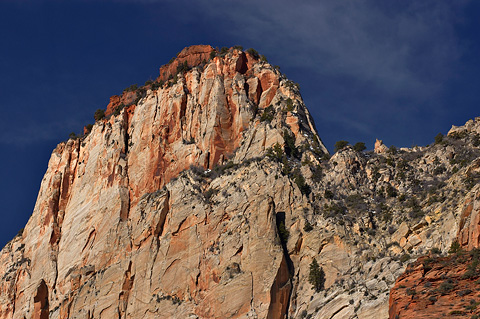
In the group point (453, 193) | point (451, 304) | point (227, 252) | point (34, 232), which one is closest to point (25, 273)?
point (34, 232)

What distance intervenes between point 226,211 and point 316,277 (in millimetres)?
12618

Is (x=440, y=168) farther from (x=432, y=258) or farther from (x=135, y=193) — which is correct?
(x=135, y=193)

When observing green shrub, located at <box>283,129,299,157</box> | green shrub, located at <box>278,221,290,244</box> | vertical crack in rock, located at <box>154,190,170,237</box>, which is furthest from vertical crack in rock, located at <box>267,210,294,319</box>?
green shrub, located at <box>283,129,299,157</box>

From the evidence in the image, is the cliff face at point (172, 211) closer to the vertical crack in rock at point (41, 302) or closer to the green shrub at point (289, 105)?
the vertical crack in rock at point (41, 302)

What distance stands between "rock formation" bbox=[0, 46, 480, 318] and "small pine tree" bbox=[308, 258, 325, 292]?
486 mm

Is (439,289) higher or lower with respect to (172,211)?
lower

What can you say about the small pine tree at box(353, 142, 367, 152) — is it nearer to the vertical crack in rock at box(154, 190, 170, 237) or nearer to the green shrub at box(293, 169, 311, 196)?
the green shrub at box(293, 169, 311, 196)

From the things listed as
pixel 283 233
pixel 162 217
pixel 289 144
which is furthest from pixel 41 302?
pixel 289 144

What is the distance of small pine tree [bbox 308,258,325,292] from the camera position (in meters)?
81.9

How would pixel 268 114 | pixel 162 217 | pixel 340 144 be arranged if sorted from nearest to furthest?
1. pixel 162 217
2. pixel 268 114
3. pixel 340 144

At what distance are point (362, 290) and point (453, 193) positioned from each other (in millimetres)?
13551

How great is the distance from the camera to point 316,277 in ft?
269

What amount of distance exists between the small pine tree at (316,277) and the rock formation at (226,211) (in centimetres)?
49

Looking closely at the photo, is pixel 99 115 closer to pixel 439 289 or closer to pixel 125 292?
pixel 125 292
